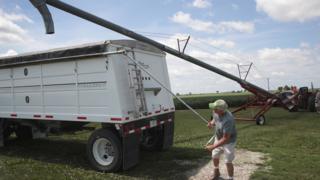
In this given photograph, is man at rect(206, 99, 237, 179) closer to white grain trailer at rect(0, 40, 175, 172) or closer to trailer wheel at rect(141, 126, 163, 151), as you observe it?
white grain trailer at rect(0, 40, 175, 172)

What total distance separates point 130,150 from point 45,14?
11.8 feet

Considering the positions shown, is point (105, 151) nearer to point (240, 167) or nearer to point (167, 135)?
point (167, 135)

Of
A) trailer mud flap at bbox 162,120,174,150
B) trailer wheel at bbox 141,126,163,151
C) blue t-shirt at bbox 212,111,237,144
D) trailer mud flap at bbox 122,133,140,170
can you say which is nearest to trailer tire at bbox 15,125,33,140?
trailer wheel at bbox 141,126,163,151

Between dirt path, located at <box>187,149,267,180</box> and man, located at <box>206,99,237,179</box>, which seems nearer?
man, located at <box>206,99,237,179</box>

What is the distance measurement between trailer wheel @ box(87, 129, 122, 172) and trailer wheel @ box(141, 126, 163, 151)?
170 centimetres

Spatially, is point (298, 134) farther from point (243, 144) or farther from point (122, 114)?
point (122, 114)

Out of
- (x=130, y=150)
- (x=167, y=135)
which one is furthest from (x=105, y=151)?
(x=167, y=135)

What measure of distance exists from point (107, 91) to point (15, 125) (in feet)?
18.3

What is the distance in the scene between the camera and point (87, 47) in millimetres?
8945

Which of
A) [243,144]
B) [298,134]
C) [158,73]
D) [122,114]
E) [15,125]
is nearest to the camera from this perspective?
[122,114]

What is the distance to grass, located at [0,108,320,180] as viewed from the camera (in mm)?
8539

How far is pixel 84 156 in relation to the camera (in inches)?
432

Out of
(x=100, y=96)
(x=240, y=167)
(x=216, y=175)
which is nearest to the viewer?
(x=216, y=175)

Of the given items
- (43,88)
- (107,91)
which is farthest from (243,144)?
(43,88)
